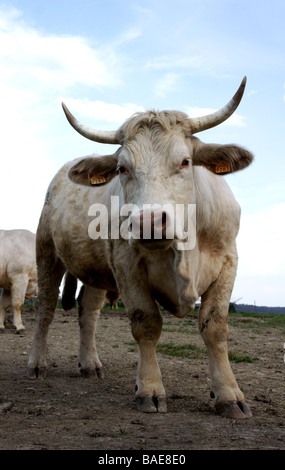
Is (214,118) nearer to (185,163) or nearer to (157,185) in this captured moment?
(185,163)

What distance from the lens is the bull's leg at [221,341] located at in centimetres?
442

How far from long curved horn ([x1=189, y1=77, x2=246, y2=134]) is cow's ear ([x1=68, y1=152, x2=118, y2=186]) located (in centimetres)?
75

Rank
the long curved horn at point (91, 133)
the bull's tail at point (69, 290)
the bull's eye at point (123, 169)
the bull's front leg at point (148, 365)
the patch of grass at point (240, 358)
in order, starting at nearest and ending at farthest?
the bull's eye at point (123, 169) → the bull's front leg at point (148, 365) → the long curved horn at point (91, 133) → the bull's tail at point (69, 290) → the patch of grass at point (240, 358)

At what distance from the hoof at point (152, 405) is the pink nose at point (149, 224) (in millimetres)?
1538

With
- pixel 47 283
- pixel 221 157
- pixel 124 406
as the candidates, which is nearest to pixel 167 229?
pixel 221 157

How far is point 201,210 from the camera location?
4.67 meters

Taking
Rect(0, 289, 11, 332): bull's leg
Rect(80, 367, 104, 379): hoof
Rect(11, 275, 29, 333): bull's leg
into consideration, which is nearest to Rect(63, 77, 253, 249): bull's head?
Rect(80, 367, 104, 379): hoof

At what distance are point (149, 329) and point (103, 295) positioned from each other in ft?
8.14

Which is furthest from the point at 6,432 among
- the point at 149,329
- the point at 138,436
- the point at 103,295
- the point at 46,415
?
the point at 103,295

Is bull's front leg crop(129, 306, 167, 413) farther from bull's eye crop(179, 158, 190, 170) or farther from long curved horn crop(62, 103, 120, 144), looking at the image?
long curved horn crop(62, 103, 120, 144)

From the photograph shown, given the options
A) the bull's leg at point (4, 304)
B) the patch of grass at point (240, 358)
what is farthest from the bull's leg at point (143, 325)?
the bull's leg at point (4, 304)

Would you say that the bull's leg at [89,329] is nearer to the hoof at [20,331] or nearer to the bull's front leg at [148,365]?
the bull's front leg at [148,365]

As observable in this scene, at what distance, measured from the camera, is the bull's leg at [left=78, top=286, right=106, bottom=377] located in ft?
21.2
